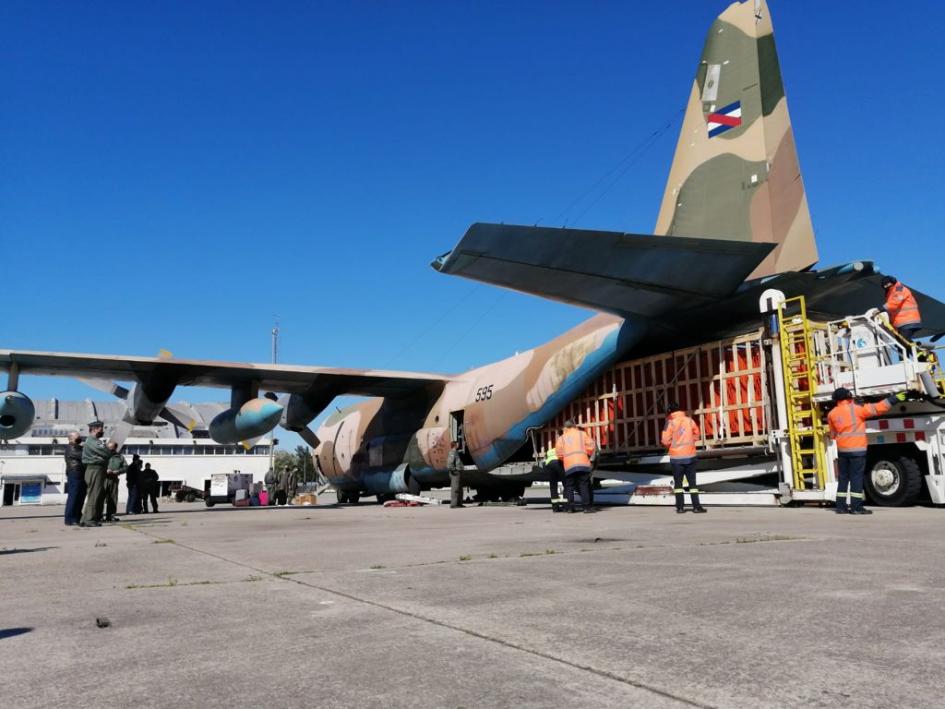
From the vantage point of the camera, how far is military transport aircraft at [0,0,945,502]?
11.0 m

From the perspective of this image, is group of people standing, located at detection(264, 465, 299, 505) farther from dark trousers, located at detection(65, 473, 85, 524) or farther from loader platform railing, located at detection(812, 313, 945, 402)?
loader platform railing, located at detection(812, 313, 945, 402)

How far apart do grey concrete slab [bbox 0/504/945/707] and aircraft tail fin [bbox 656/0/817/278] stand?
6.82 metres

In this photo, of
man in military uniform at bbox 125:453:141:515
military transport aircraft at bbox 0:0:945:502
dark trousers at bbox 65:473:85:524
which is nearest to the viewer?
military transport aircraft at bbox 0:0:945:502

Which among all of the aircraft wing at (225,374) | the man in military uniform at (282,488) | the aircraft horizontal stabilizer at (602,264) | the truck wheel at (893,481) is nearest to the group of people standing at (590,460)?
the aircraft horizontal stabilizer at (602,264)

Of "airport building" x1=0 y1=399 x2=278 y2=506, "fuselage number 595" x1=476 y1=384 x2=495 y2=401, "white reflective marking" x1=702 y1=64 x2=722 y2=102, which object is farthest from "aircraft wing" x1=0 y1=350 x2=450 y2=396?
"airport building" x1=0 y1=399 x2=278 y2=506

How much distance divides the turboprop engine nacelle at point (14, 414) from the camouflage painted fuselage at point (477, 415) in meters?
9.23

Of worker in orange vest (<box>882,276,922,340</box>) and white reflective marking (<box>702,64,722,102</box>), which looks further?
white reflective marking (<box>702,64,722,102</box>)

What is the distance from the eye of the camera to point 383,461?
21656mm

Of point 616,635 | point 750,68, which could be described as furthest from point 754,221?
point 616,635

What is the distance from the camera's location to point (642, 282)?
460 inches

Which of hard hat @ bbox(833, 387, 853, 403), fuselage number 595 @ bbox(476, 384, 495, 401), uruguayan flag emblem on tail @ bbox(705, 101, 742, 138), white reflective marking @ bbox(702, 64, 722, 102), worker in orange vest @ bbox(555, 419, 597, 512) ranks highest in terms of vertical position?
white reflective marking @ bbox(702, 64, 722, 102)

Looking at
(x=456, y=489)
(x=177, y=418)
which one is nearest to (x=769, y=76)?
(x=456, y=489)

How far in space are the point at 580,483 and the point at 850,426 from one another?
14.6ft

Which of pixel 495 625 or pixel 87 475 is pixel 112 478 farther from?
pixel 495 625
